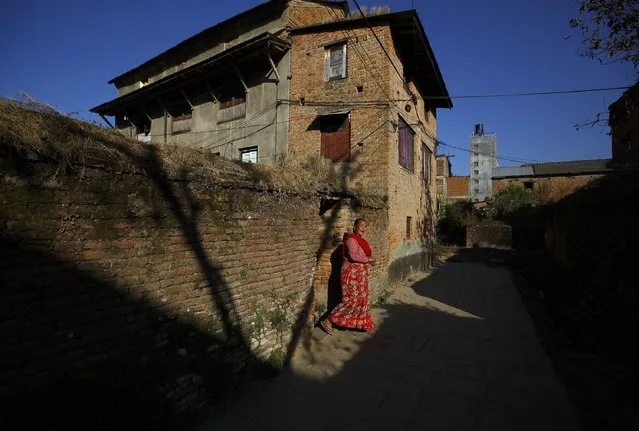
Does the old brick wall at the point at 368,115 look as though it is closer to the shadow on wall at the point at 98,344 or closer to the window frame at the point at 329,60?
the window frame at the point at 329,60

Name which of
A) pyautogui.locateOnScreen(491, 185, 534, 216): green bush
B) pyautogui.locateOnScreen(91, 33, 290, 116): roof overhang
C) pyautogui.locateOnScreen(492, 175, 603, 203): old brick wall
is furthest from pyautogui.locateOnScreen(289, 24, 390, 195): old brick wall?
pyautogui.locateOnScreen(492, 175, 603, 203): old brick wall

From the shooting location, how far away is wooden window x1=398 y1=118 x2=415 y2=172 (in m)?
11.3

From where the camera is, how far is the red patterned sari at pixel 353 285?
5590mm

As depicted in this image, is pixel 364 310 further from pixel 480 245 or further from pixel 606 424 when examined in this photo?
pixel 480 245

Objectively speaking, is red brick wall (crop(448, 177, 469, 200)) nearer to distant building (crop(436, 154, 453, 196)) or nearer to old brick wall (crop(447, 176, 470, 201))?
old brick wall (crop(447, 176, 470, 201))

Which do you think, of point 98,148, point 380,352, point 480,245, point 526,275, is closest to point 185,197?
point 98,148

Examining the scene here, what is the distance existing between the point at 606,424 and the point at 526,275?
36.5ft

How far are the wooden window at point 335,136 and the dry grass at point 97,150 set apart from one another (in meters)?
6.79

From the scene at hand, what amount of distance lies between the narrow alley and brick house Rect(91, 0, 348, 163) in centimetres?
657

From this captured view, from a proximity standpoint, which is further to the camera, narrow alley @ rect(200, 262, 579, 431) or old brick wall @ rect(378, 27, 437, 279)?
old brick wall @ rect(378, 27, 437, 279)

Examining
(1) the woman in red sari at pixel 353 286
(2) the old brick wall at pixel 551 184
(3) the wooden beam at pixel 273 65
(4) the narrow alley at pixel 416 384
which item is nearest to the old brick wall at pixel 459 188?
(2) the old brick wall at pixel 551 184

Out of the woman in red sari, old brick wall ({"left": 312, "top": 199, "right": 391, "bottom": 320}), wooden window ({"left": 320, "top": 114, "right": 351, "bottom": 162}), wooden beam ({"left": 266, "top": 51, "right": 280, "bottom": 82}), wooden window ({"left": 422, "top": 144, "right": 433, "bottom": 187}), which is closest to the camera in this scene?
the woman in red sari

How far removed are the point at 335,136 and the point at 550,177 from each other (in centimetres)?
2758

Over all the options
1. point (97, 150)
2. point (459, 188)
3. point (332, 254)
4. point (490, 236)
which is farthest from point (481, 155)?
point (97, 150)
